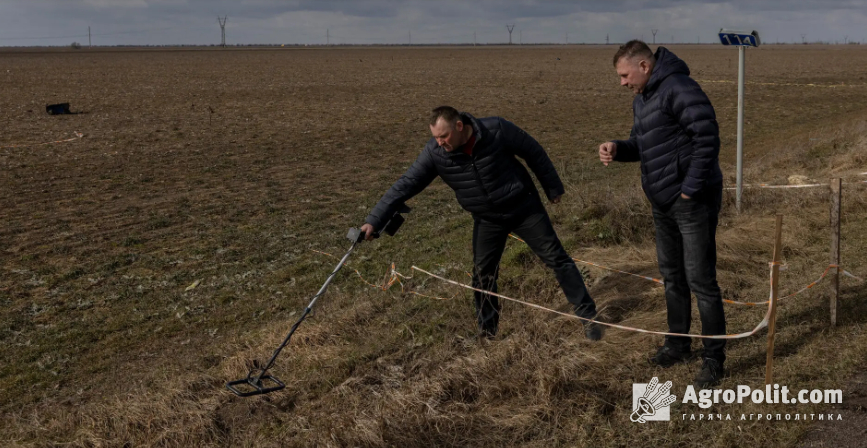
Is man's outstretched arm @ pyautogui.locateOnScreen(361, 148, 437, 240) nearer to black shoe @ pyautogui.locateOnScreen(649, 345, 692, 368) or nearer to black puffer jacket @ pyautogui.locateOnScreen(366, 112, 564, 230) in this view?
black puffer jacket @ pyautogui.locateOnScreen(366, 112, 564, 230)

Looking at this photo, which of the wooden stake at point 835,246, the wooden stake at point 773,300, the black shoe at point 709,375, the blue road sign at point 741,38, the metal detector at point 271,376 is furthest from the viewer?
the blue road sign at point 741,38

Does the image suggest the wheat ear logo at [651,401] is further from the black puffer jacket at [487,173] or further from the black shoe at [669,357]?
the black puffer jacket at [487,173]

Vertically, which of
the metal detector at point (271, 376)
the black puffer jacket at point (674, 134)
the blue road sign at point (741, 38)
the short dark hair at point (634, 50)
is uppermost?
the blue road sign at point (741, 38)

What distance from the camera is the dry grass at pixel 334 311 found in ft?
13.8

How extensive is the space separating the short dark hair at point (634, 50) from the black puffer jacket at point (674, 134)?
0.10 m

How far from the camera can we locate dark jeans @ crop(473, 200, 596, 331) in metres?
5.03

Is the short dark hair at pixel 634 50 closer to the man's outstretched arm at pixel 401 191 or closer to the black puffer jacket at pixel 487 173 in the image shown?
the black puffer jacket at pixel 487 173

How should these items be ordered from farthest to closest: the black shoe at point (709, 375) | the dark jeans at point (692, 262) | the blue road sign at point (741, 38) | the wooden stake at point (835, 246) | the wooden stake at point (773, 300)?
the blue road sign at point (741, 38)
the wooden stake at point (835, 246)
the black shoe at point (709, 375)
the dark jeans at point (692, 262)
the wooden stake at point (773, 300)

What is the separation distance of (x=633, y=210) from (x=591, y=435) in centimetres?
487

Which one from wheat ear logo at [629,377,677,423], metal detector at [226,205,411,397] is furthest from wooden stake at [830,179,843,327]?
metal detector at [226,205,411,397]

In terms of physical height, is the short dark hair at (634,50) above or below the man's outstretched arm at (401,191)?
above

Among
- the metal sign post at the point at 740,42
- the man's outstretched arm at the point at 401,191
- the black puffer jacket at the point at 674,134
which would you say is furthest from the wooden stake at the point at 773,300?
the metal sign post at the point at 740,42

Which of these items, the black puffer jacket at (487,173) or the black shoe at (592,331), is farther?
the black shoe at (592,331)

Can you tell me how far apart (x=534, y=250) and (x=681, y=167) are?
1.29 meters
